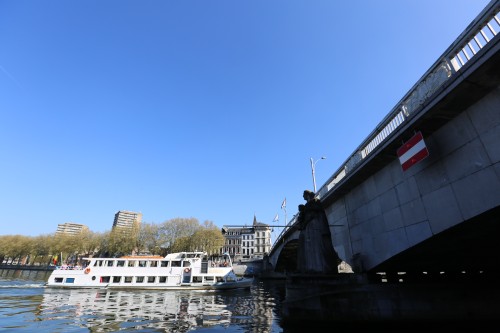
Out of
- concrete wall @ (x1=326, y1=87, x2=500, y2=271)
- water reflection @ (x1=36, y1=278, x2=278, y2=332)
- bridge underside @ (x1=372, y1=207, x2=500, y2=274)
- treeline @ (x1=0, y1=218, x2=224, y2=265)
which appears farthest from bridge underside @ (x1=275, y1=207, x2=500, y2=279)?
treeline @ (x1=0, y1=218, x2=224, y2=265)

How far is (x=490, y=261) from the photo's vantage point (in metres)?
14.0

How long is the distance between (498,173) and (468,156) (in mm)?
960

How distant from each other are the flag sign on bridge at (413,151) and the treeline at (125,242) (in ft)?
256

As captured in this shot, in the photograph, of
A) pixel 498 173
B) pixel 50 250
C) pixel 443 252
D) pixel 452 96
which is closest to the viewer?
pixel 498 173

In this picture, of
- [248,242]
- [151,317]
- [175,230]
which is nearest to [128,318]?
[151,317]

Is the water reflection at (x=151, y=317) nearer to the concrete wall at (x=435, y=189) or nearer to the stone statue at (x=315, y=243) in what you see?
the stone statue at (x=315, y=243)

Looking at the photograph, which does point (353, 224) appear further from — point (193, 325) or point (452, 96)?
point (193, 325)

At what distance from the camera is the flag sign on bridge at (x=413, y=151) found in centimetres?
856

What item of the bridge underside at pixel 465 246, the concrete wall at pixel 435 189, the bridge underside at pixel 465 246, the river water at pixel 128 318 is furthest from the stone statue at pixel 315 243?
the river water at pixel 128 318

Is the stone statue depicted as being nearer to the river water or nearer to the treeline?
the river water

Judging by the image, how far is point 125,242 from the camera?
7700cm

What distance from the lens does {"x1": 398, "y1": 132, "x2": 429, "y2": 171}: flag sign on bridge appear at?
8562 mm

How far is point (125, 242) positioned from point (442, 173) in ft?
275

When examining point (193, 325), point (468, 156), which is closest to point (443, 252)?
point (468, 156)
